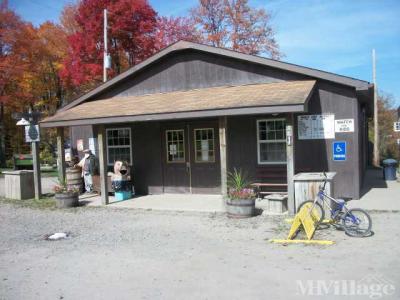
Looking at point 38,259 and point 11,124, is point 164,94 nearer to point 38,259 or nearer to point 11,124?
point 38,259

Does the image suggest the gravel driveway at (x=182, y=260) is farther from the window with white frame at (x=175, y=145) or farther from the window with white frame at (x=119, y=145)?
the window with white frame at (x=119, y=145)

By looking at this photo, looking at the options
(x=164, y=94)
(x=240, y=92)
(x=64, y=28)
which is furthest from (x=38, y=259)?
(x=64, y=28)

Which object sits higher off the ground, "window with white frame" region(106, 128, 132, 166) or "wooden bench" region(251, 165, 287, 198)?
"window with white frame" region(106, 128, 132, 166)

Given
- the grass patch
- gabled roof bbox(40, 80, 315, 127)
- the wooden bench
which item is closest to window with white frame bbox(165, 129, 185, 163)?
gabled roof bbox(40, 80, 315, 127)

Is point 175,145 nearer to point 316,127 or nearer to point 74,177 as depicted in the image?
point 74,177

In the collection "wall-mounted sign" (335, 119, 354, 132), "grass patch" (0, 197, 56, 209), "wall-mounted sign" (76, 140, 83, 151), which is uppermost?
"wall-mounted sign" (335, 119, 354, 132)

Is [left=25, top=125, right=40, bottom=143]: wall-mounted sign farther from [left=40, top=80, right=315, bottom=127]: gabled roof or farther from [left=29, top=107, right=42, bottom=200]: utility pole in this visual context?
[left=40, top=80, right=315, bottom=127]: gabled roof

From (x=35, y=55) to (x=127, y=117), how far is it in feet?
70.1

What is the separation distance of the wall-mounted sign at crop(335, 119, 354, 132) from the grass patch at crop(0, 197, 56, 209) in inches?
336

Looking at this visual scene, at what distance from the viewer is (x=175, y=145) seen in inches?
534

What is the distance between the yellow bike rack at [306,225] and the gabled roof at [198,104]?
2.55 meters

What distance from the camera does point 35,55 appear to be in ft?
97.5

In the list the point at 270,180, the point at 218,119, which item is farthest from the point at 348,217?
the point at 218,119

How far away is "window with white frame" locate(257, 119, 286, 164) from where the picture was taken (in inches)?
468
